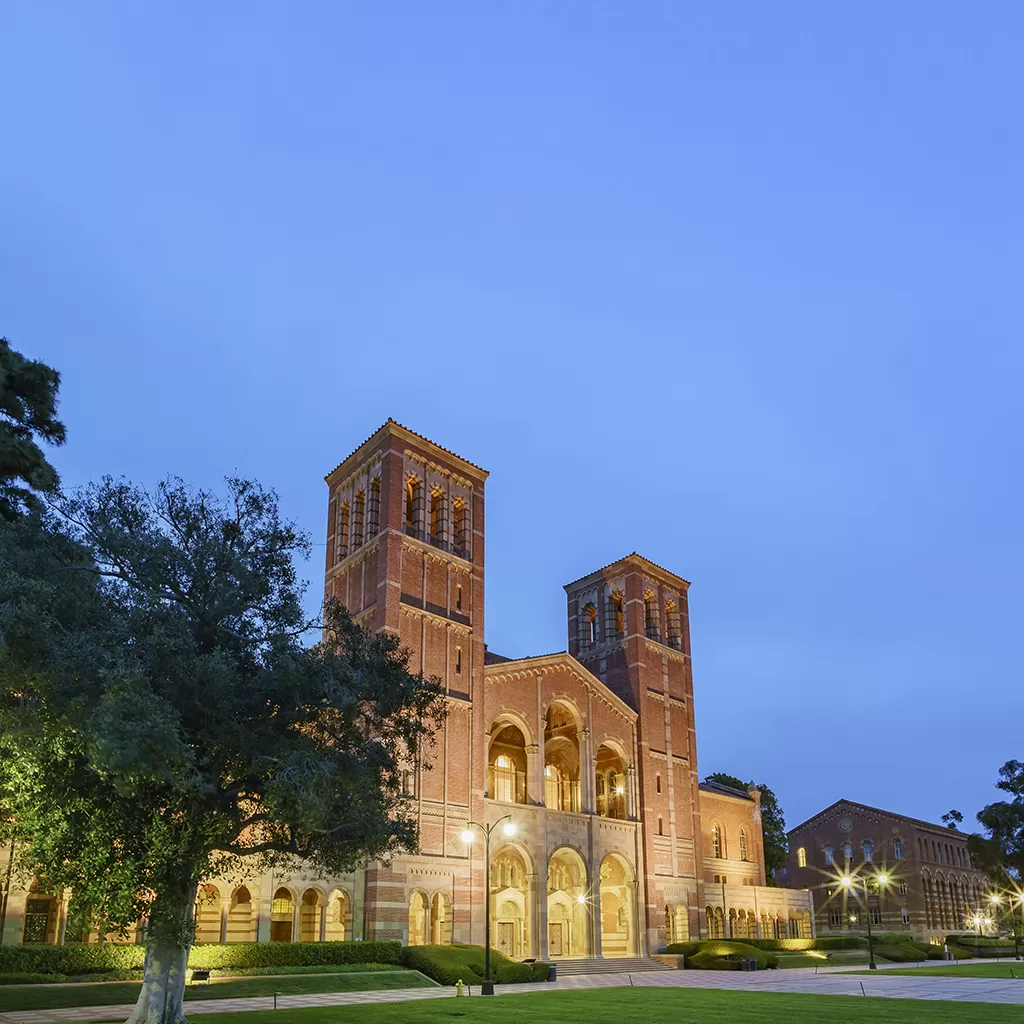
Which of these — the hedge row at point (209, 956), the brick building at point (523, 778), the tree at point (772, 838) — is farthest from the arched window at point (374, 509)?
the tree at point (772, 838)

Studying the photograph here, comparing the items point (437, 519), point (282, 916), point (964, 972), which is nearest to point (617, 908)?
point (964, 972)

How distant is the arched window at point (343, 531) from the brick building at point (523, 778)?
0.09 metres

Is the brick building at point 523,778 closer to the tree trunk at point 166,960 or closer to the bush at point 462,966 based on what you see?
the bush at point 462,966

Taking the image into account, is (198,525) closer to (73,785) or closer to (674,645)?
(73,785)

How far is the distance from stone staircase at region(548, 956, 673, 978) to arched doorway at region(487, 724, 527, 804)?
27.1ft

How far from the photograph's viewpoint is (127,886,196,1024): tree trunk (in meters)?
19.0

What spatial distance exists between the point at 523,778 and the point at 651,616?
15425mm

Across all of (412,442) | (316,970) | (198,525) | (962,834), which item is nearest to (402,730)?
(198,525)

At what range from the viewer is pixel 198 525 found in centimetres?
2198

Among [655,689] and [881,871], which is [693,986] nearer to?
[655,689]

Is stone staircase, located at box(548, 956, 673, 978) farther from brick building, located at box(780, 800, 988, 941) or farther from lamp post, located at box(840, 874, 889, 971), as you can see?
brick building, located at box(780, 800, 988, 941)

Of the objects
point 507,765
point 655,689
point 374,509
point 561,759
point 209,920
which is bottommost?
point 209,920

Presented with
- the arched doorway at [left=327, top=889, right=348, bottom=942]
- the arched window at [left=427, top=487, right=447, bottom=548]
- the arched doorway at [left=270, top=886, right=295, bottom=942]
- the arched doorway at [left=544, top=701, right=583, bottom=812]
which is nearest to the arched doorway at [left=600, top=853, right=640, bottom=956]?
the arched doorway at [left=544, top=701, right=583, bottom=812]

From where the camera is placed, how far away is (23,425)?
31.3m
